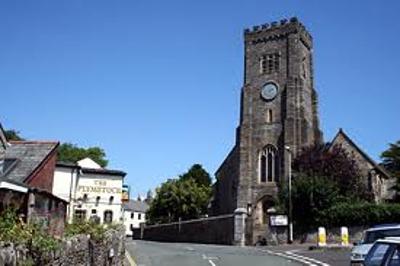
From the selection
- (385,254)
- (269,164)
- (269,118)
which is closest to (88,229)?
(385,254)

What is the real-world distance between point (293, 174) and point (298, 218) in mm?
9772

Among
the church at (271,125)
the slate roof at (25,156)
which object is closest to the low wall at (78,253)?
the slate roof at (25,156)

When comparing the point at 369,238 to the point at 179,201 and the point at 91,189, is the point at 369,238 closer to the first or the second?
the point at 91,189

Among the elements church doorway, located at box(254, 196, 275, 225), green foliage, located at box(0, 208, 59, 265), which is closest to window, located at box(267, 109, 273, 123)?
church doorway, located at box(254, 196, 275, 225)

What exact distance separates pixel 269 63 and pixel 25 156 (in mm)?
45048

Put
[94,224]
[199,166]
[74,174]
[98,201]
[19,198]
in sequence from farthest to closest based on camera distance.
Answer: [199,166] → [98,201] → [74,174] → [19,198] → [94,224]

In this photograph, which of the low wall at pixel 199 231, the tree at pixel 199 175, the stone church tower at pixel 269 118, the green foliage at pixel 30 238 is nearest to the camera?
the green foliage at pixel 30 238

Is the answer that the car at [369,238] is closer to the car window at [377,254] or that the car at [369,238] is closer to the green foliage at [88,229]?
the green foliage at [88,229]

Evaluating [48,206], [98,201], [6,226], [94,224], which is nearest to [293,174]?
[98,201]

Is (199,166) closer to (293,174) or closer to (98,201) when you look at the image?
(293,174)

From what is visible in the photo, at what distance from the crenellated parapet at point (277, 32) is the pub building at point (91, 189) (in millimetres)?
28098

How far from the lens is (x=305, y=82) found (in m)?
68.5

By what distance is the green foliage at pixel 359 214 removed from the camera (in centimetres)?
4509

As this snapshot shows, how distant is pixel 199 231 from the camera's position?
61.5 metres
